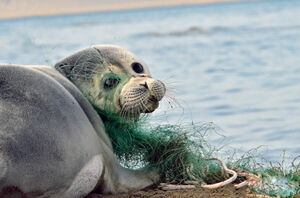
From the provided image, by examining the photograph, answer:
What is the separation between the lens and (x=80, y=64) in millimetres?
4152

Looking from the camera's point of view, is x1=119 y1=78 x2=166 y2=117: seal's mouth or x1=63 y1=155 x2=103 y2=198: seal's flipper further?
x1=119 y1=78 x2=166 y2=117: seal's mouth

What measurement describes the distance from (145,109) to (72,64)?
25.9 inches

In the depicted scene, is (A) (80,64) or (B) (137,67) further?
(B) (137,67)

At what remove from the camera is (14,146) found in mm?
3115

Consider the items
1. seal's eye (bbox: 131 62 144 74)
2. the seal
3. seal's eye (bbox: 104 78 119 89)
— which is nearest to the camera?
the seal

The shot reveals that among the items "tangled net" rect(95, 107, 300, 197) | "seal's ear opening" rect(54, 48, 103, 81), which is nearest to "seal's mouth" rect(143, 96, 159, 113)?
"tangled net" rect(95, 107, 300, 197)

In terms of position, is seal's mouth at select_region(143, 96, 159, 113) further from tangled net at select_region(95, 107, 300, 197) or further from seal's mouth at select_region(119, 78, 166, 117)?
tangled net at select_region(95, 107, 300, 197)

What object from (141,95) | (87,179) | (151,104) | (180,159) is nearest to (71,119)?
(87,179)

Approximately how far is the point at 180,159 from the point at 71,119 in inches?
34.2

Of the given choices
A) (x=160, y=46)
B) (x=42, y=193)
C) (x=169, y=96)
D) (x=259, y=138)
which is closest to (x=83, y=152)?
(x=42, y=193)

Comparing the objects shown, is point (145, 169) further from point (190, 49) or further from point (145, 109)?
point (190, 49)

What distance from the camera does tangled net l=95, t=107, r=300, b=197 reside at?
12.7 feet

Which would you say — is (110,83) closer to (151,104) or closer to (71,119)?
(151,104)

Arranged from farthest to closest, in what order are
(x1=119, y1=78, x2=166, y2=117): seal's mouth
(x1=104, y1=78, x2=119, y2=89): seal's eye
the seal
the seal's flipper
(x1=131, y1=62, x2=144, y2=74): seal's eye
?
(x1=131, y1=62, x2=144, y2=74): seal's eye
(x1=104, y1=78, x2=119, y2=89): seal's eye
(x1=119, y1=78, x2=166, y2=117): seal's mouth
the seal's flipper
the seal
